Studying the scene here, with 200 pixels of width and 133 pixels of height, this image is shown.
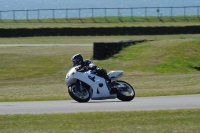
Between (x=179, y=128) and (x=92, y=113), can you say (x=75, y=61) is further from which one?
(x=179, y=128)

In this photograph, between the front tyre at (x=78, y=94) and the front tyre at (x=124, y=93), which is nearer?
the front tyre at (x=78, y=94)

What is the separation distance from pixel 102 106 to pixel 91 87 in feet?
5.21

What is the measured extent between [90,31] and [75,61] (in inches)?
1737

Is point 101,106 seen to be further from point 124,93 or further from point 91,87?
point 124,93

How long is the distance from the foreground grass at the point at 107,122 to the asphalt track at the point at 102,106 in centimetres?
109

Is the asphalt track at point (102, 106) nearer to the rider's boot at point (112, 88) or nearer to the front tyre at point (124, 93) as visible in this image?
the front tyre at point (124, 93)

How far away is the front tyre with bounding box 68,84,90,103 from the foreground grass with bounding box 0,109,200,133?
3.22 metres

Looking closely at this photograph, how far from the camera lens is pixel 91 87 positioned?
18859mm

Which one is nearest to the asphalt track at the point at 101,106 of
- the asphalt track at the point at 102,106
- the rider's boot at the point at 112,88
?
the asphalt track at the point at 102,106

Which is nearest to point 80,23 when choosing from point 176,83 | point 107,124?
point 176,83

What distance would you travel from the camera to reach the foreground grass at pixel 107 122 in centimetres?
1295

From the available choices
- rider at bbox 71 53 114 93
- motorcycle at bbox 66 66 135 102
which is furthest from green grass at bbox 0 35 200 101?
rider at bbox 71 53 114 93

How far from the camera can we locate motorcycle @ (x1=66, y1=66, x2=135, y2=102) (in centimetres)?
1873

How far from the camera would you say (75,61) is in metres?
18.9
